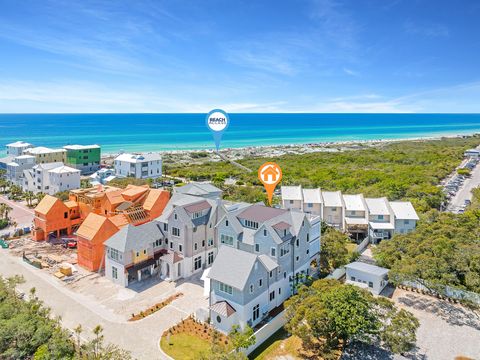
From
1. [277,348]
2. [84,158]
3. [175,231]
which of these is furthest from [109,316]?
[84,158]

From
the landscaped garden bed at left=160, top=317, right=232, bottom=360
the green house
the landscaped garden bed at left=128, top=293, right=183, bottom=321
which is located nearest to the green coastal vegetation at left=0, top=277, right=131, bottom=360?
the landscaped garden bed at left=160, top=317, right=232, bottom=360

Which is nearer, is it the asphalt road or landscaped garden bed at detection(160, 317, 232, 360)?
landscaped garden bed at detection(160, 317, 232, 360)

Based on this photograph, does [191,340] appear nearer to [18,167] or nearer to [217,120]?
[217,120]

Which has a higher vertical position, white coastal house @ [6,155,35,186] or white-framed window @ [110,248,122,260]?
white coastal house @ [6,155,35,186]

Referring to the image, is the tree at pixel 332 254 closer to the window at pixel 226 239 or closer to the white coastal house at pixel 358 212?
the white coastal house at pixel 358 212

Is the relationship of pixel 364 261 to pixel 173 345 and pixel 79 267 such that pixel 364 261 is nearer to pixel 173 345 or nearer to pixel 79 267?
pixel 173 345

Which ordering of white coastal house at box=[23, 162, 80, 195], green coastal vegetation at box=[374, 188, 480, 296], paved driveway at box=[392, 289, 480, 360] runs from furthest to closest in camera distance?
white coastal house at box=[23, 162, 80, 195] < green coastal vegetation at box=[374, 188, 480, 296] < paved driveway at box=[392, 289, 480, 360]

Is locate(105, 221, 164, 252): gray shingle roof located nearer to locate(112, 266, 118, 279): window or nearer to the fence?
locate(112, 266, 118, 279): window

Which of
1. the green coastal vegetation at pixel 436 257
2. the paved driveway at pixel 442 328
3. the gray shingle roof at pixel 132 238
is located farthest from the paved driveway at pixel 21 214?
the paved driveway at pixel 442 328
